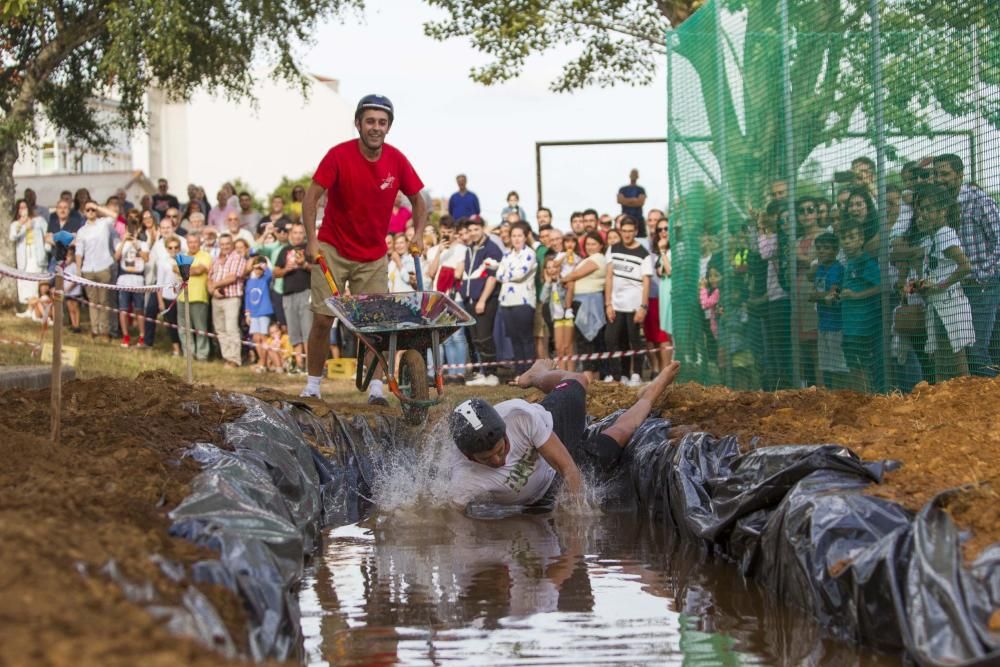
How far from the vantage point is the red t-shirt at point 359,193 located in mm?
10359

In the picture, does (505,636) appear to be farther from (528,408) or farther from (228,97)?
(228,97)

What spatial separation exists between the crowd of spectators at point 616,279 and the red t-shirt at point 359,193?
0.60 m

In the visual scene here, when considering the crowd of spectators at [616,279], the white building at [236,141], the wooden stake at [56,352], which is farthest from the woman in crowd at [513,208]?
the white building at [236,141]

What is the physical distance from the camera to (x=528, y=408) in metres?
8.40

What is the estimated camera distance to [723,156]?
1290 cm

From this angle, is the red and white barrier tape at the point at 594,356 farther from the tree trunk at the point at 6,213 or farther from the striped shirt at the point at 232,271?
the tree trunk at the point at 6,213

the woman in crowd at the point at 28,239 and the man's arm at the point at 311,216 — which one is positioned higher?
the woman in crowd at the point at 28,239

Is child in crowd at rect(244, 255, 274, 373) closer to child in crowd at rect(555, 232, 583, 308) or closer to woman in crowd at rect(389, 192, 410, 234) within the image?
woman in crowd at rect(389, 192, 410, 234)

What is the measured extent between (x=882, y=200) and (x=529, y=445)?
127 inches

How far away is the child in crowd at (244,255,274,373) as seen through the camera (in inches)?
720

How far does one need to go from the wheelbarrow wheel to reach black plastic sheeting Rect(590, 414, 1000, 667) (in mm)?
2260

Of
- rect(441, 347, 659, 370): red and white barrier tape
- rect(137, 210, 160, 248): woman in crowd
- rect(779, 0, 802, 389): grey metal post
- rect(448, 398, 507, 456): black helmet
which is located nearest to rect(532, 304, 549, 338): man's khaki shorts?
rect(441, 347, 659, 370): red and white barrier tape

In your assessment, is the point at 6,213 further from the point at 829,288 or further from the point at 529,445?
the point at 529,445

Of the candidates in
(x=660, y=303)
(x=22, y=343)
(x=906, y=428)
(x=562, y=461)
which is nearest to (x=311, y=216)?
(x=562, y=461)
